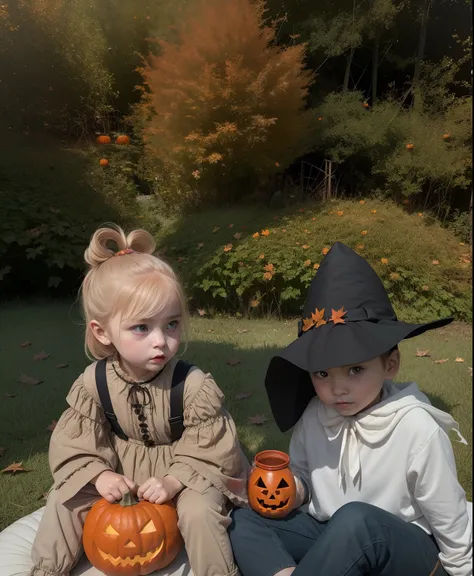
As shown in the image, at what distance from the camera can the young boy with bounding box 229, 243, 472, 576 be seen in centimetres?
161

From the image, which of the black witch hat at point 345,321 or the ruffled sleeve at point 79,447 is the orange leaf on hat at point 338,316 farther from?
the ruffled sleeve at point 79,447

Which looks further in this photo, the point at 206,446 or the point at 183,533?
the point at 206,446

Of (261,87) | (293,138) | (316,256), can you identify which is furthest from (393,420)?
(293,138)

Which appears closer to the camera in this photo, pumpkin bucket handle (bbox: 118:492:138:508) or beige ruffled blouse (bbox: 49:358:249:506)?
pumpkin bucket handle (bbox: 118:492:138:508)

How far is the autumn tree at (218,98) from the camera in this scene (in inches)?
225

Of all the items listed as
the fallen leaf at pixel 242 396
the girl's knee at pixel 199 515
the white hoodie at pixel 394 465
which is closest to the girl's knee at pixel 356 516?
the white hoodie at pixel 394 465

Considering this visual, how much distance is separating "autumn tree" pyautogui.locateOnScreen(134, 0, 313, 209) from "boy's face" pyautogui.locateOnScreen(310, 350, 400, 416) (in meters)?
4.42

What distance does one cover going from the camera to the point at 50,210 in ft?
21.4

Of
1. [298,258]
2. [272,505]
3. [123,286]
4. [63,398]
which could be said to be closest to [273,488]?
[272,505]

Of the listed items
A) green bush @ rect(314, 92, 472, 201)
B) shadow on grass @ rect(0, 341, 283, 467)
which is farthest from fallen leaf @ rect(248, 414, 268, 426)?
green bush @ rect(314, 92, 472, 201)

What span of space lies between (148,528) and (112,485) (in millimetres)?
191

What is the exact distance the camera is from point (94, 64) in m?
6.05

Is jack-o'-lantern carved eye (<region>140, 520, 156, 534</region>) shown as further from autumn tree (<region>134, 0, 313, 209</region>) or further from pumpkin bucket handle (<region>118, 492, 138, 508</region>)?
autumn tree (<region>134, 0, 313, 209</region>)

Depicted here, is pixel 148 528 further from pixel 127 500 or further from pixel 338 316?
pixel 338 316
